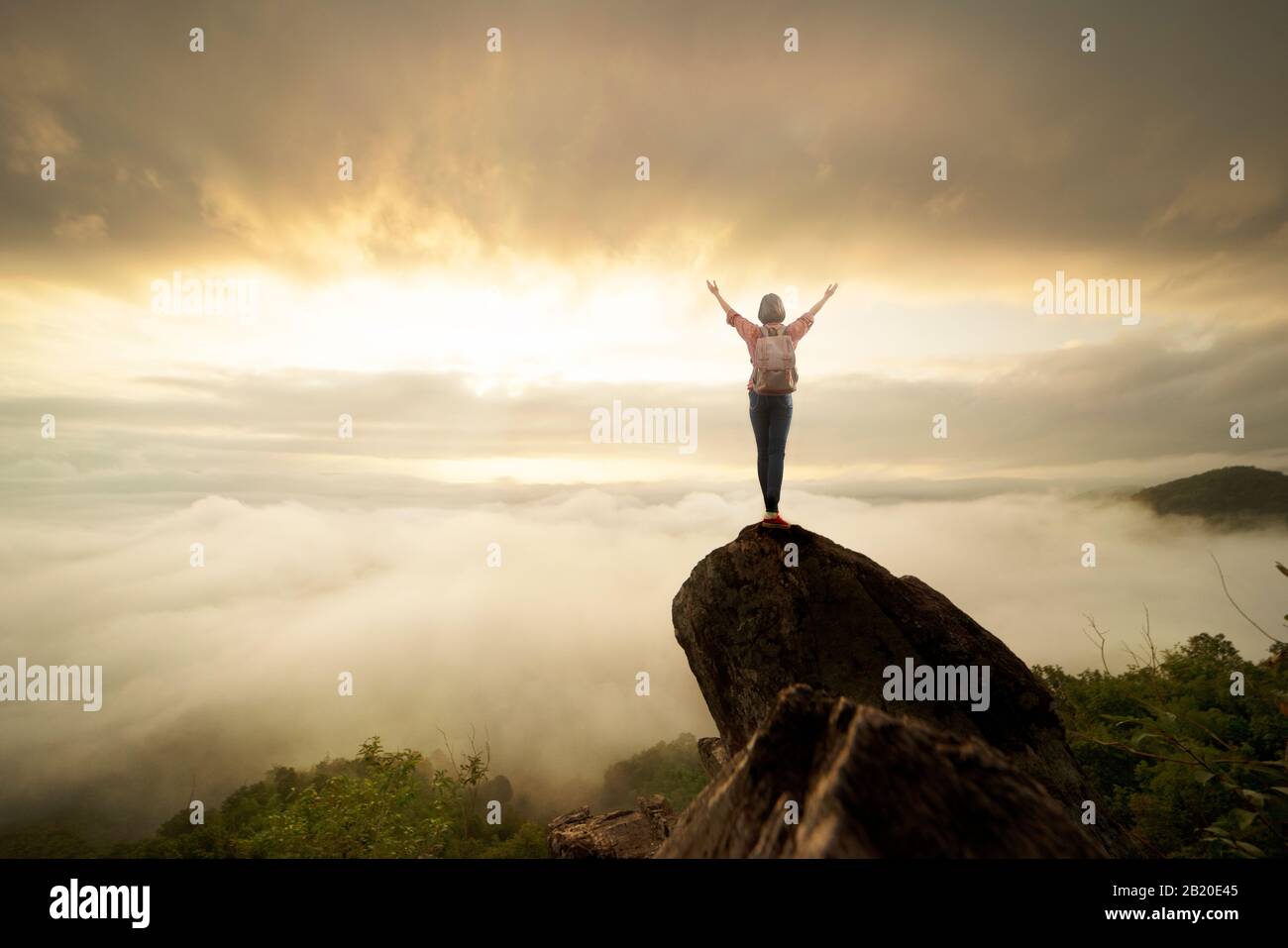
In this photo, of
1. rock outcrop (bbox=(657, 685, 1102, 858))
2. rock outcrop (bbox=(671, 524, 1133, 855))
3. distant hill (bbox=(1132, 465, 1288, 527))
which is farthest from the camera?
distant hill (bbox=(1132, 465, 1288, 527))

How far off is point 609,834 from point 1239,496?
225291 millimetres

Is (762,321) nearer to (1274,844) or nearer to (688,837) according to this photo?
(688,837)

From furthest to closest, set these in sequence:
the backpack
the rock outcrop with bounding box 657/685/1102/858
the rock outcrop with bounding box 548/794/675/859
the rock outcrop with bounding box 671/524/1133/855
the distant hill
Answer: the distant hill < the rock outcrop with bounding box 548/794/675/859 < the backpack < the rock outcrop with bounding box 671/524/1133/855 < the rock outcrop with bounding box 657/685/1102/858

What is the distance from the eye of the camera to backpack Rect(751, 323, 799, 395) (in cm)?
1026

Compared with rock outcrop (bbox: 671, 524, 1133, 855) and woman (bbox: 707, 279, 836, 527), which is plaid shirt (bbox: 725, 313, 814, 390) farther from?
rock outcrop (bbox: 671, 524, 1133, 855)

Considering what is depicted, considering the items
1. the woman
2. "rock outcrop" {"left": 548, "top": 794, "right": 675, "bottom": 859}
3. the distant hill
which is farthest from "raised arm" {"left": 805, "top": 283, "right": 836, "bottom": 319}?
the distant hill

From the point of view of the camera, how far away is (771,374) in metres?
10.4

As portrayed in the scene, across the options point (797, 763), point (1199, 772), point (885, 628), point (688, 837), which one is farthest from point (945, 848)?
point (885, 628)

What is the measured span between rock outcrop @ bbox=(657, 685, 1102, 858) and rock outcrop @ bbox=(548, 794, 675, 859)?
52.5 feet

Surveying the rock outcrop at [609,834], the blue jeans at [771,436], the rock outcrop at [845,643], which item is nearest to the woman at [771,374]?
the blue jeans at [771,436]

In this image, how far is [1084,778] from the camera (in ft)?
32.9

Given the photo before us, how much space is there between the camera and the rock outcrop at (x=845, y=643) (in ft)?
33.0

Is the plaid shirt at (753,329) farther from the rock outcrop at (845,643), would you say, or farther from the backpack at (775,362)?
the rock outcrop at (845,643)
